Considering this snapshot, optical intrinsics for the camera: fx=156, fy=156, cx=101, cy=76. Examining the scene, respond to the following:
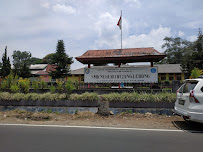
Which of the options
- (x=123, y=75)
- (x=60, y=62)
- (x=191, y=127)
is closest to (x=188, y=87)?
(x=191, y=127)

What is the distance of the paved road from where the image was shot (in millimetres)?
3854

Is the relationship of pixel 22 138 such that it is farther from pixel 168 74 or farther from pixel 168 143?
pixel 168 74

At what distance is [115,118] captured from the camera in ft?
24.5

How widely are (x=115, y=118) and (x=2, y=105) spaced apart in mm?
7146

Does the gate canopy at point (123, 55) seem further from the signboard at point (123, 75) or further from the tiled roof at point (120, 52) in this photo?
the signboard at point (123, 75)

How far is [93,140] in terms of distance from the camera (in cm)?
446

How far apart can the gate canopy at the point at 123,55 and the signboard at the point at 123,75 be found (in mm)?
1841

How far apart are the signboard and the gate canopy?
184cm

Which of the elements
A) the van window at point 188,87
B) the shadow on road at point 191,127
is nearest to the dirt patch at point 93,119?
the shadow on road at point 191,127

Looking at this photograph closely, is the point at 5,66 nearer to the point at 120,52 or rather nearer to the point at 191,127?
the point at 120,52

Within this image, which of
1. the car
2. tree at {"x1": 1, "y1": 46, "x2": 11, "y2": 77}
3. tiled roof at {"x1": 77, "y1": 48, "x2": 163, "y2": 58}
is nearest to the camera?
the car

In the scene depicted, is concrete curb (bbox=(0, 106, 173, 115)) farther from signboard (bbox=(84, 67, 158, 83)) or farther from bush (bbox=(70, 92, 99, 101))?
signboard (bbox=(84, 67, 158, 83))

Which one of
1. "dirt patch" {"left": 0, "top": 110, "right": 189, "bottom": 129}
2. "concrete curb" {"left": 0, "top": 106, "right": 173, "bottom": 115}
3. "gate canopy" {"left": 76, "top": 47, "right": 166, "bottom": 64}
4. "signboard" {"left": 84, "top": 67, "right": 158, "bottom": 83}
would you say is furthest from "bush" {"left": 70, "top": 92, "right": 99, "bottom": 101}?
"gate canopy" {"left": 76, "top": 47, "right": 166, "bottom": 64}

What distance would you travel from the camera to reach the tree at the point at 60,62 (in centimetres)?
3061
